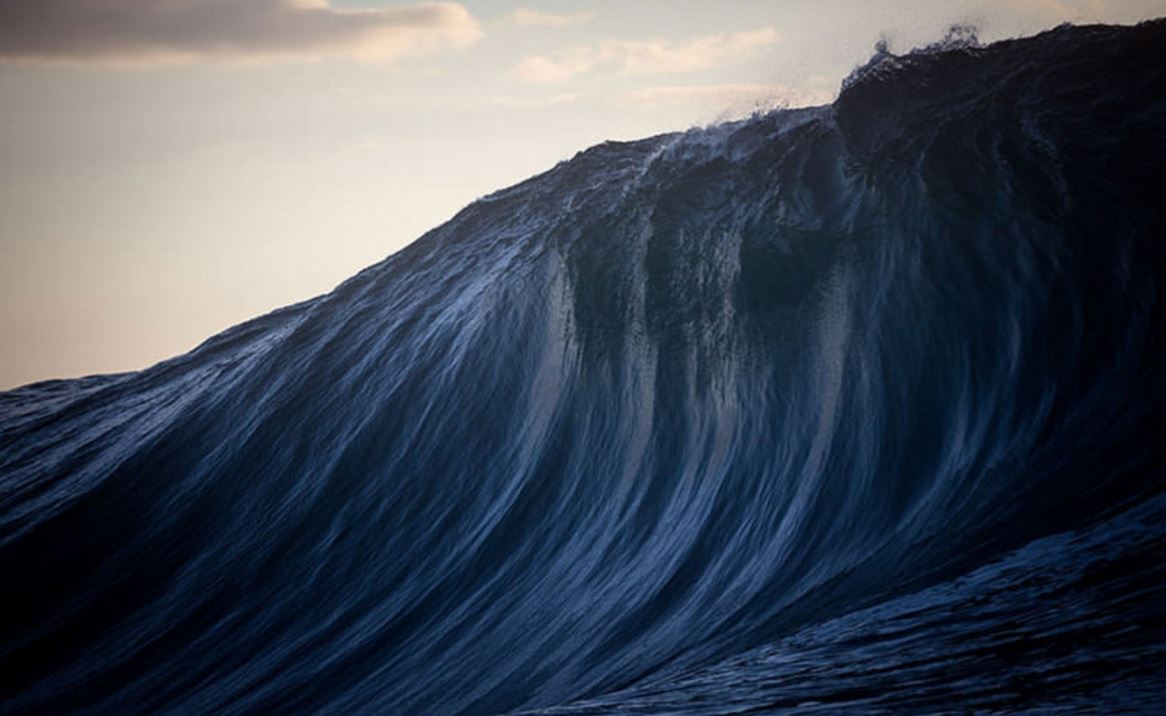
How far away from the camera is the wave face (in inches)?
199

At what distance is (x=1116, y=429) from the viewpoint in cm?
565

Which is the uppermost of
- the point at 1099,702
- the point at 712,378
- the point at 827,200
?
the point at 827,200

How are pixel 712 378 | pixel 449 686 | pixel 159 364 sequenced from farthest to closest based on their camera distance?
pixel 159 364
pixel 712 378
pixel 449 686

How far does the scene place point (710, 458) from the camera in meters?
7.30

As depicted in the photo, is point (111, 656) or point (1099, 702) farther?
point (111, 656)

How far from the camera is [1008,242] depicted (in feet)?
23.2

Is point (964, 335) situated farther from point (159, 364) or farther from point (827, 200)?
point (159, 364)

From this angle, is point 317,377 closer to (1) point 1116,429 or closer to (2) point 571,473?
(2) point 571,473

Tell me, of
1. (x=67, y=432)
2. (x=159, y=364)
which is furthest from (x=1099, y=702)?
(x=159, y=364)

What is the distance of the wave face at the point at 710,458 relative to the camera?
5047mm

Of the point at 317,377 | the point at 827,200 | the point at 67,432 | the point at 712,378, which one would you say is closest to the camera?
the point at 712,378

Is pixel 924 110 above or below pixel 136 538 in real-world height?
above

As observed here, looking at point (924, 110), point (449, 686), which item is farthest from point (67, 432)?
point (924, 110)

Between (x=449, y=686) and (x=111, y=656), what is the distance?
8.80 feet
